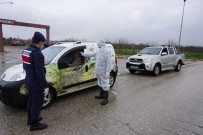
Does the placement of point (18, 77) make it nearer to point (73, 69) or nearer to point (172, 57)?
point (73, 69)

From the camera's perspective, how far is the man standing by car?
3.78m

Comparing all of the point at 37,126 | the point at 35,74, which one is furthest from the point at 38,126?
the point at 35,74

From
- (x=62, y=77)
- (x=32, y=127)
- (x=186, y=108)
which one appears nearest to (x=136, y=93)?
(x=186, y=108)

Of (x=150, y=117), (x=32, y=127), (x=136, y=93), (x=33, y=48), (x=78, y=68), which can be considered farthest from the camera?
(x=136, y=93)

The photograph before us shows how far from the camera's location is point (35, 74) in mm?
3859

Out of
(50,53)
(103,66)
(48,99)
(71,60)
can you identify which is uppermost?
(50,53)

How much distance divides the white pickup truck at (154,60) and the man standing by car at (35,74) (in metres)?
8.00

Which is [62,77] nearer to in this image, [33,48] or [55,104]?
[55,104]

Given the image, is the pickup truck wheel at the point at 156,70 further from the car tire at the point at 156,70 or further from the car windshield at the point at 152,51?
the car windshield at the point at 152,51

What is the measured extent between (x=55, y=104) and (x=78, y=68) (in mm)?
1312

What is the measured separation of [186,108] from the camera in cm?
565

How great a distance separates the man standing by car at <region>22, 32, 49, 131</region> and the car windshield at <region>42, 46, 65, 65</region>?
68.3 inches

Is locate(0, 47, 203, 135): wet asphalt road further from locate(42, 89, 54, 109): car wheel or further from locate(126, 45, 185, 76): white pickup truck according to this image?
locate(126, 45, 185, 76): white pickup truck

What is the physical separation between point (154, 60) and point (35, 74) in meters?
8.60
